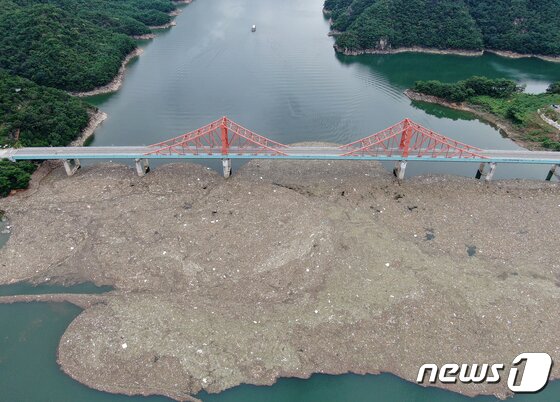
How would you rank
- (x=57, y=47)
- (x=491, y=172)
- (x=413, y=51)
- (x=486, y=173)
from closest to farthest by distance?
(x=491, y=172) < (x=486, y=173) < (x=57, y=47) < (x=413, y=51)

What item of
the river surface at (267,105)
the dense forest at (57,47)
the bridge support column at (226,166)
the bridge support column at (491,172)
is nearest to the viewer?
the river surface at (267,105)

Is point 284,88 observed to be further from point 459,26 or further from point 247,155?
point 459,26

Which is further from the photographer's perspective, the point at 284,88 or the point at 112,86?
the point at 284,88

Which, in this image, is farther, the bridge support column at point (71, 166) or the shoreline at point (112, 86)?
the shoreline at point (112, 86)

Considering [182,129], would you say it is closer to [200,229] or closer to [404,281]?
[200,229]

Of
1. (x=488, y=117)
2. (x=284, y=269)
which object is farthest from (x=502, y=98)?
(x=284, y=269)

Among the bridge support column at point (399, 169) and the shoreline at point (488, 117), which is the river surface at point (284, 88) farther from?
the bridge support column at point (399, 169)

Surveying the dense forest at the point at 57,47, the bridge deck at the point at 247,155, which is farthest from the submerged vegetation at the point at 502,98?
the dense forest at the point at 57,47

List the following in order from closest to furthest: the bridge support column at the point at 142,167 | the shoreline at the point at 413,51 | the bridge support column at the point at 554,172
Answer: the bridge support column at the point at 142,167
the bridge support column at the point at 554,172
the shoreline at the point at 413,51
